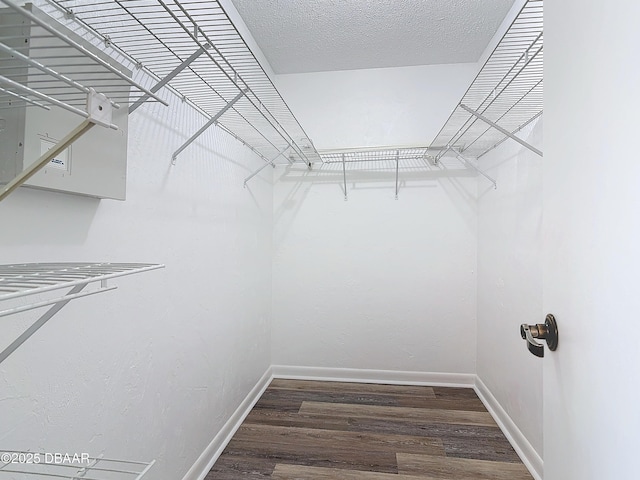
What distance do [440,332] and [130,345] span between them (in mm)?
2152

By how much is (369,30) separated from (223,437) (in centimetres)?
253

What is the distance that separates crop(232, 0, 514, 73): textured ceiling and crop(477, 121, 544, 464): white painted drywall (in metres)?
0.78

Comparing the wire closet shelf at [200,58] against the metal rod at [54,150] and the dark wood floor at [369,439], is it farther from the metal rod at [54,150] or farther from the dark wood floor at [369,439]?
the dark wood floor at [369,439]

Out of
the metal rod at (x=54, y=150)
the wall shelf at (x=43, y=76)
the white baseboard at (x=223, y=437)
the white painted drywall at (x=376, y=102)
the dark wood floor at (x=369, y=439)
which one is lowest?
the dark wood floor at (x=369, y=439)

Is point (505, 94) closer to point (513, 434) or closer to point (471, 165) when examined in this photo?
point (471, 165)

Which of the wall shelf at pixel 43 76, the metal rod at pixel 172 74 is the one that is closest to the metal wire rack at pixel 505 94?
the metal rod at pixel 172 74

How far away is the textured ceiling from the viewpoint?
1958 millimetres

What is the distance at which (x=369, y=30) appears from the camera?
7.11 ft

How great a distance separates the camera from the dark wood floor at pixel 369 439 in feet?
5.32

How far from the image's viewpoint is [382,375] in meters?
2.62

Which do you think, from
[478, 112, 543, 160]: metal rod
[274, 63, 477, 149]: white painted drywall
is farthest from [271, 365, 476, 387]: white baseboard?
[274, 63, 477, 149]: white painted drywall

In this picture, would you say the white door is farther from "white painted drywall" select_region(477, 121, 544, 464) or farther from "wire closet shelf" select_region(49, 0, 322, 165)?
"white painted drywall" select_region(477, 121, 544, 464)

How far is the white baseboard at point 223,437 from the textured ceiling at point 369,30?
2.34 m

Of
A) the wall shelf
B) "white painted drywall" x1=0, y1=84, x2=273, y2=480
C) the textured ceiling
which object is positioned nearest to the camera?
the wall shelf
